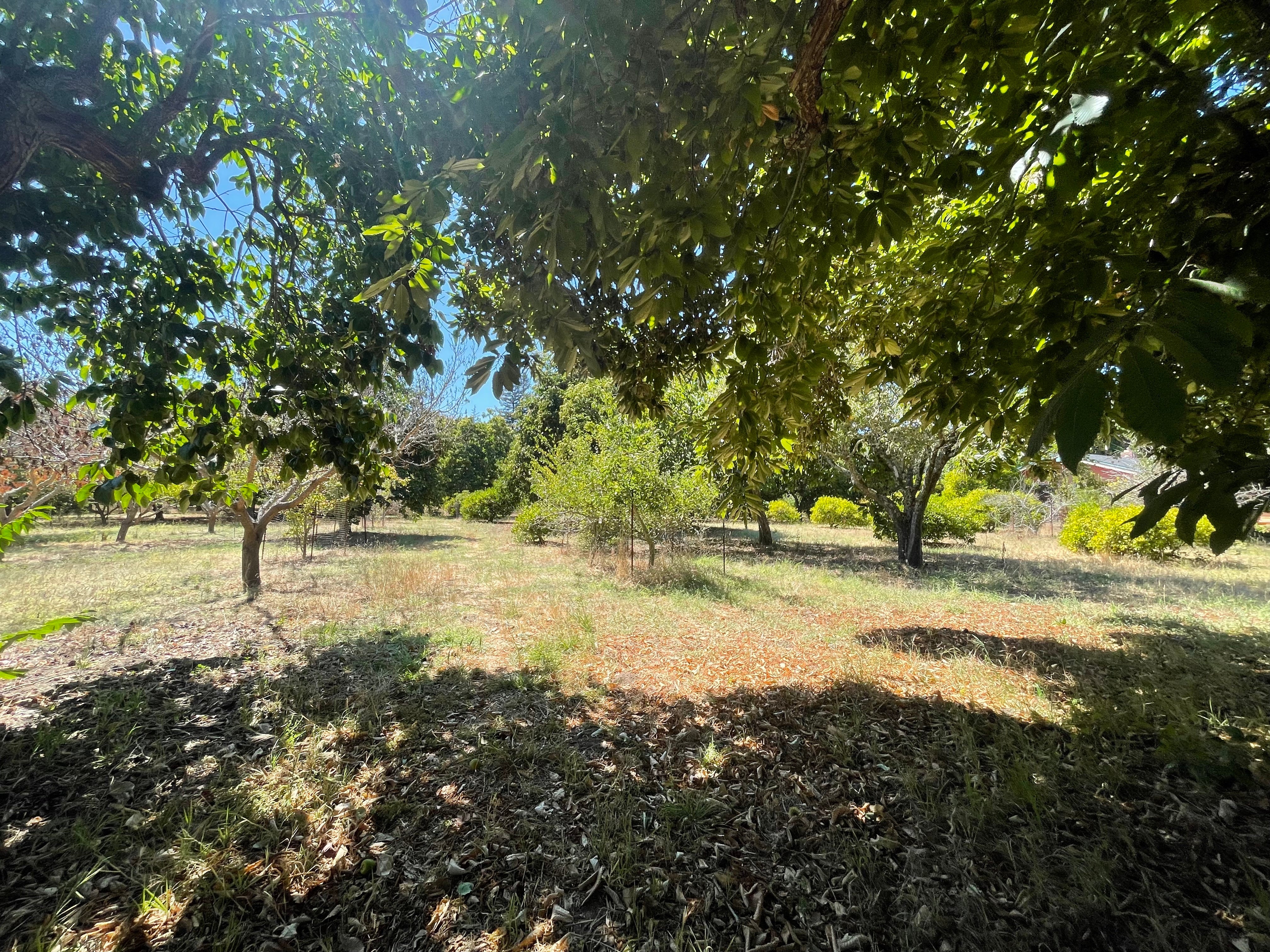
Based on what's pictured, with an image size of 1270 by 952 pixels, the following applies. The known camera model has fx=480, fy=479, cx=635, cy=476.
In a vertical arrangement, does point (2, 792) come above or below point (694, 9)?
below

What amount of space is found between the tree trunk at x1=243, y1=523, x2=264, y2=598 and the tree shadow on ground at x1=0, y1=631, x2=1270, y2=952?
455 cm

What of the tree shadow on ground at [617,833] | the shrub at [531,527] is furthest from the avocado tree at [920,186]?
the shrub at [531,527]

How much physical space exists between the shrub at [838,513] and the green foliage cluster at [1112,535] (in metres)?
8.42

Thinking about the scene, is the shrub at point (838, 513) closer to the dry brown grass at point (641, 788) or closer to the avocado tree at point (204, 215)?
the dry brown grass at point (641, 788)

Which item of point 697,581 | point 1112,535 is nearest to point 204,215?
point 697,581

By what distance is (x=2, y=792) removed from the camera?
2566mm

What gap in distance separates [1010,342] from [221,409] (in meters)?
4.21

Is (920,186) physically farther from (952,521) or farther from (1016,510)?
(1016,510)

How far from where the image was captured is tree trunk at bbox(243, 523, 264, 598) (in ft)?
25.2

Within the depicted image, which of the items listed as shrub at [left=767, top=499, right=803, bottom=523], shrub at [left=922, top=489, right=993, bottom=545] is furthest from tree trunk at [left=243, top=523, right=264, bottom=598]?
shrub at [left=767, top=499, right=803, bottom=523]

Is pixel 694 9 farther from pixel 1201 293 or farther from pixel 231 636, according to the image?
pixel 231 636

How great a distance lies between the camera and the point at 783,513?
997 inches

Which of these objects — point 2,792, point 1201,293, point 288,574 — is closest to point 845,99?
point 1201,293

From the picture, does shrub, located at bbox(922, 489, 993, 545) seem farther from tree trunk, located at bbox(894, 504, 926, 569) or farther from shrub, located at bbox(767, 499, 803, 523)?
shrub, located at bbox(767, 499, 803, 523)
